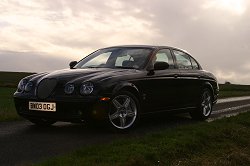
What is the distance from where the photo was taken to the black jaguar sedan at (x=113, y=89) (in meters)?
7.43

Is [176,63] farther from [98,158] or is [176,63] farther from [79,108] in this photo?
[98,158]

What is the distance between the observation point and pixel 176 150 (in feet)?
21.2

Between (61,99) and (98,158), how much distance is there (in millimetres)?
2006

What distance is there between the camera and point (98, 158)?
18.6ft

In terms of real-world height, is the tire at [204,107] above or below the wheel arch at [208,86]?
below

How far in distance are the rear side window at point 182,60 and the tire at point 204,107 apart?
777 millimetres

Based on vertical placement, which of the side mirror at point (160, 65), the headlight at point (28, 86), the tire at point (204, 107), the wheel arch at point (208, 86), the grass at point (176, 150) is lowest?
the grass at point (176, 150)

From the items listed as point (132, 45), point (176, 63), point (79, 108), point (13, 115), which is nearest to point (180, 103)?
point (176, 63)

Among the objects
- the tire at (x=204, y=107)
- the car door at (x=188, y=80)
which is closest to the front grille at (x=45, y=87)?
the car door at (x=188, y=80)

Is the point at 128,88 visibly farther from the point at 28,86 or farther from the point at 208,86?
the point at 208,86

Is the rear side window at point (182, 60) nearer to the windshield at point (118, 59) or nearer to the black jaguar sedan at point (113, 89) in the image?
the black jaguar sedan at point (113, 89)

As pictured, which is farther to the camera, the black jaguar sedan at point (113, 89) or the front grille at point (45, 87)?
the front grille at point (45, 87)

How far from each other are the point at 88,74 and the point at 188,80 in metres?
2.91

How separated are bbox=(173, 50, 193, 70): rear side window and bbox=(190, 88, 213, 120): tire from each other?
0.78 metres
